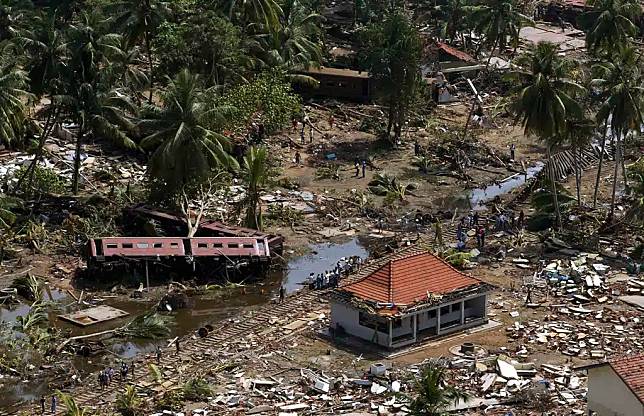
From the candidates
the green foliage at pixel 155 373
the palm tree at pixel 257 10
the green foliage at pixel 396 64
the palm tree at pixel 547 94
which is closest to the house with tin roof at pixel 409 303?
the green foliage at pixel 155 373

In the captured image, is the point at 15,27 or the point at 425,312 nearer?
the point at 425,312

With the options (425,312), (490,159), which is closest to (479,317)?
(425,312)

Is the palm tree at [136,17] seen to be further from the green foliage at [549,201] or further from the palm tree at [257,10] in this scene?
the green foliage at [549,201]

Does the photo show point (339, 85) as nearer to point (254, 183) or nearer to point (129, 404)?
point (254, 183)

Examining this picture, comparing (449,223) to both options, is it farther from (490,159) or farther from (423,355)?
(423,355)

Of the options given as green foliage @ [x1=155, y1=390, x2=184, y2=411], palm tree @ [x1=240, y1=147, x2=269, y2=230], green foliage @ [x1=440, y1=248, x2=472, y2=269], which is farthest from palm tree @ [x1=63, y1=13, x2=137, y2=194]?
green foliage @ [x1=155, y1=390, x2=184, y2=411]

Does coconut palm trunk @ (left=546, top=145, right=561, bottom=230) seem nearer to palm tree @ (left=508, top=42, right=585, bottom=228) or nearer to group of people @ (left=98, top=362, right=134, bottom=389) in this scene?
palm tree @ (left=508, top=42, right=585, bottom=228)

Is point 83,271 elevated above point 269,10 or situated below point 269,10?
below
